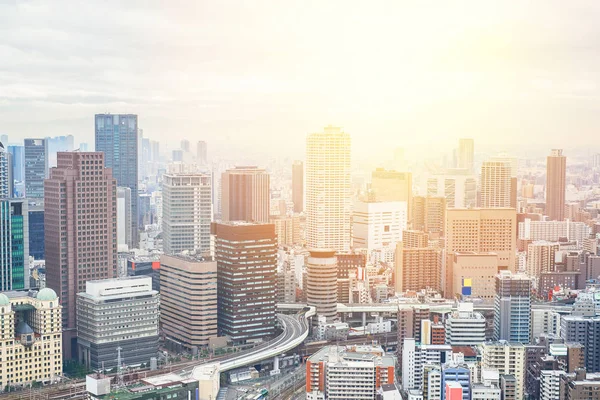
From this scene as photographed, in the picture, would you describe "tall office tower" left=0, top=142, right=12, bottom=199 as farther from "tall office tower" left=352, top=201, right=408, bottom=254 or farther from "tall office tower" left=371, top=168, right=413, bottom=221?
"tall office tower" left=371, top=168, right=413, bottom=221

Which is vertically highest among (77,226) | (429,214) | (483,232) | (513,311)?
(77,226)

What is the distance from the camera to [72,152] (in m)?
11.8

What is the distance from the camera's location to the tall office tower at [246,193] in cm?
1975

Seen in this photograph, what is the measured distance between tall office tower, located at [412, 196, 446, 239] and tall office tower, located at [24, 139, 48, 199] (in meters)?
7.92

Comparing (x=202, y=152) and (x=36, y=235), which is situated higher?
(x=202, y=152)

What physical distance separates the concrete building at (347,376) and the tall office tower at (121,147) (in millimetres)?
10889

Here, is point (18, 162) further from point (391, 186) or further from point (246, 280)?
Result: point (391, 186)

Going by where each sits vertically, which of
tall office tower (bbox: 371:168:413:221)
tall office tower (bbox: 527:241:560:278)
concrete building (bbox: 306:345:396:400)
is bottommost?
concrete building (bbox: 306:345:396:400)

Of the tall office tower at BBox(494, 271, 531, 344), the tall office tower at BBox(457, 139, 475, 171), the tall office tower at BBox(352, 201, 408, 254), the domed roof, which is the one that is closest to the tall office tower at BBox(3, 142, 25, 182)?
the domed roof

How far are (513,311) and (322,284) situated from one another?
315 centimetres

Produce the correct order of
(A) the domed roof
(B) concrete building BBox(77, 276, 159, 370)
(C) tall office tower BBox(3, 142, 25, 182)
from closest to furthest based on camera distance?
(A) the domed roof
(B) concrete building BBox(77, 276, 159, 370)
(C) tall office tower BBox(3, 142, 25, 182)

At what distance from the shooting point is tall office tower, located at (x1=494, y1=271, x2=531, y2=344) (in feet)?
37.6

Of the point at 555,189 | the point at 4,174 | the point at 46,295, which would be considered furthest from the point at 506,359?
the point at 555,189

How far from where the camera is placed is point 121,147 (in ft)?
68.4
